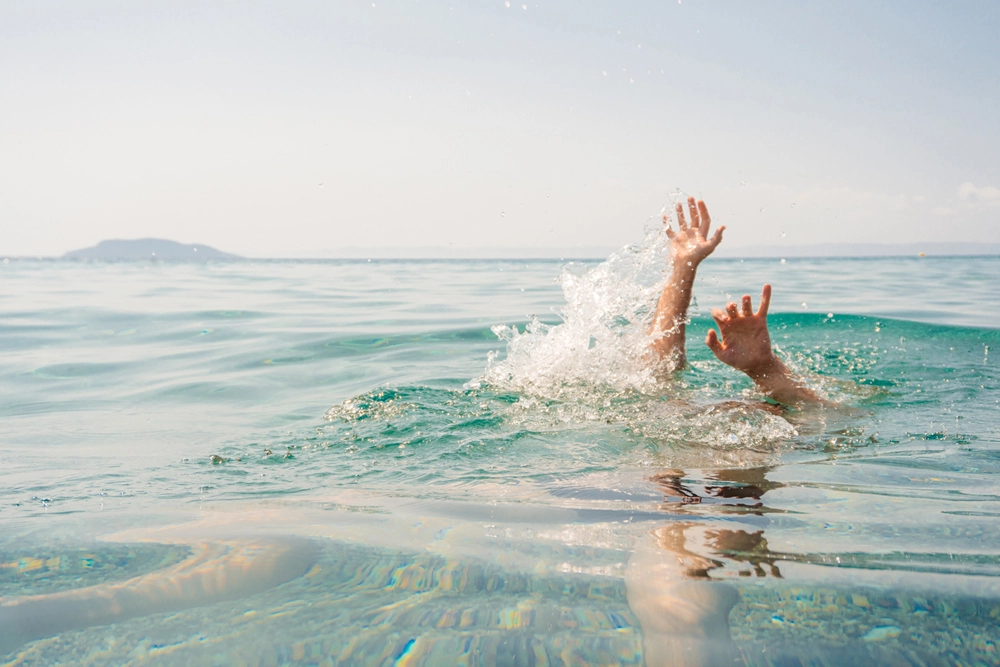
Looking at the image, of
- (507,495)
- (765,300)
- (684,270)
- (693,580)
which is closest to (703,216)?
(684,270)

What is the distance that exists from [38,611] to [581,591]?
1.52 metres

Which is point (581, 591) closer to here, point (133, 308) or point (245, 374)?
point (245, 374)

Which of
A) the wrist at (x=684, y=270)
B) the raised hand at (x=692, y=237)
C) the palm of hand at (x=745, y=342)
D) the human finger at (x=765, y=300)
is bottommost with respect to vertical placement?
the palm of hand at (x=745, y=342)

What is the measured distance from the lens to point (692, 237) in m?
5.25

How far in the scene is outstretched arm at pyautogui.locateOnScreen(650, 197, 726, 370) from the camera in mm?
5074

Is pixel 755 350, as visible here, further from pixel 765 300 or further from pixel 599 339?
pixel 599 339

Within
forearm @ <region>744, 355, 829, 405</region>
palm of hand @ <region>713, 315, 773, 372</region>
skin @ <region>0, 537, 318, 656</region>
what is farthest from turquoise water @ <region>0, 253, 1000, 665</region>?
palm of hand @ <region>713, 315, 773, 372</region>

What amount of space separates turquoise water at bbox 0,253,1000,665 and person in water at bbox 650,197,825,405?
0.66 feet

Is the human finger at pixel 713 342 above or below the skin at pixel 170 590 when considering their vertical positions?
above

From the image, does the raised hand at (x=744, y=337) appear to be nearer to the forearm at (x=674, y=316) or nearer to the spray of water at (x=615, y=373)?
the spray of water at (x=615, y=373)

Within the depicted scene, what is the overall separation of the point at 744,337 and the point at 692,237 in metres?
1.27

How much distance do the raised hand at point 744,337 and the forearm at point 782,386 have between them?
0.07 m

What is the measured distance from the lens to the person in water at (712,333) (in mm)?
4176

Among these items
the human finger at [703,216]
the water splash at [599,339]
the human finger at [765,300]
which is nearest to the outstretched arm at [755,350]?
the human finger at [765,300]
